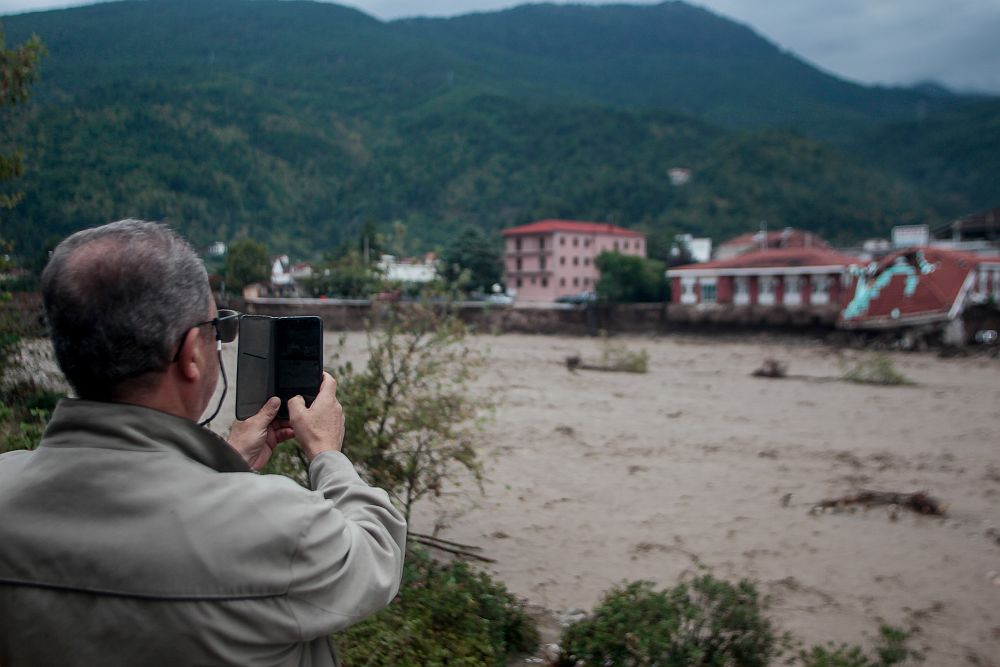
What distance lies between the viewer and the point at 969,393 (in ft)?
57.9

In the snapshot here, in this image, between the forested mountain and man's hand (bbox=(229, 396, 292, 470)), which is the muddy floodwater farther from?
the forested mountain

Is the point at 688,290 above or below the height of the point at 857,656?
above

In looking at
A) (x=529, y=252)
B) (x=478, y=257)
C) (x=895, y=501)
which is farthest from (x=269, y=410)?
(x=529, y=252)

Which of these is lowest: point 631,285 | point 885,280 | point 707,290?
point 707,290

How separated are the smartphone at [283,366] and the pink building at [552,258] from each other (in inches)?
2414

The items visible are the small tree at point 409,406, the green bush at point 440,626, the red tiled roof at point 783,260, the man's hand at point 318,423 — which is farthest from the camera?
the red tiled roof at point 783,260

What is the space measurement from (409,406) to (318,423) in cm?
372

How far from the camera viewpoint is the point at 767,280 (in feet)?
134

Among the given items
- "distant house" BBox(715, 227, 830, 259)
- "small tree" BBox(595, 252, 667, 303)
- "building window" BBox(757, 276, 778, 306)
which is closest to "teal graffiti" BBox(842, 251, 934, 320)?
"building window" BBox(757, 276, 778, 306)

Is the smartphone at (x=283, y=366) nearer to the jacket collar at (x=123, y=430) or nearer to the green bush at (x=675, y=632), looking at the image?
the jacket collar at (x=123, y=430)

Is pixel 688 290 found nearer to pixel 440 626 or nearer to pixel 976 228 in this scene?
pixel 976 228

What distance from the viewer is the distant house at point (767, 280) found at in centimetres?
3872

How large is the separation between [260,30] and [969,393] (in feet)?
548

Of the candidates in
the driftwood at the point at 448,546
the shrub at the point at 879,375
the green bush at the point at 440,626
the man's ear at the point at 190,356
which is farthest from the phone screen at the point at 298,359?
the shrub at the point at 879,375
